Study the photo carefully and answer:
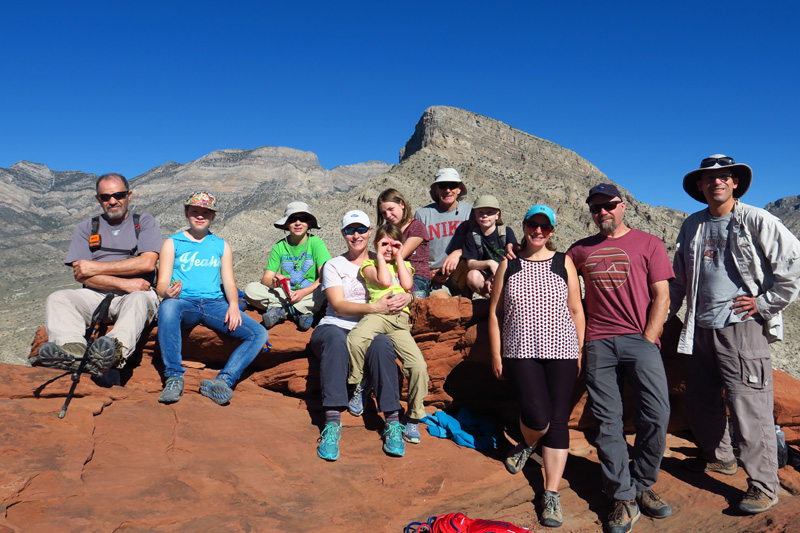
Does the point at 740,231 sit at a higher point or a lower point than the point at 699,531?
higher

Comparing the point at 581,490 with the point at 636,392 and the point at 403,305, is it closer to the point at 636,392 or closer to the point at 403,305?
the point at 636,392

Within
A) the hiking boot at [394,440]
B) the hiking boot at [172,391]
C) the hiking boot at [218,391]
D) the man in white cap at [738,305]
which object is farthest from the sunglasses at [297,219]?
the man in white cap at [738,305]

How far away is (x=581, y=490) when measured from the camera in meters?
5.36

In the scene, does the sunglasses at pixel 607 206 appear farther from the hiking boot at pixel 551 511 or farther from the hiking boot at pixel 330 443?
the hiking boot at pixel 330 443

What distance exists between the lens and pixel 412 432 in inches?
217

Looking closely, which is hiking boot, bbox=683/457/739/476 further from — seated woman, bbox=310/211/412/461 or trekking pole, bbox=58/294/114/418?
trekking pole, bbox=58/294/114/418

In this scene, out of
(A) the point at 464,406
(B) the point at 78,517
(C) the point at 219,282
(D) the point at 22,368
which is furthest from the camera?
(A) the point at 464,406

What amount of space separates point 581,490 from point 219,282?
4611 mm

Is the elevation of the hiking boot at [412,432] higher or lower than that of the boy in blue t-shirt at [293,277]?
lower

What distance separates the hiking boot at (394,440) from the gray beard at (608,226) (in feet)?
9.29

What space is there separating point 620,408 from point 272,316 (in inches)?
160

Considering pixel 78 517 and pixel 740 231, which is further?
pixel 740 231

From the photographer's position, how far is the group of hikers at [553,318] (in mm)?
4773

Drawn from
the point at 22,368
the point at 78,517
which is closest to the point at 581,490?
the point at 78,517
